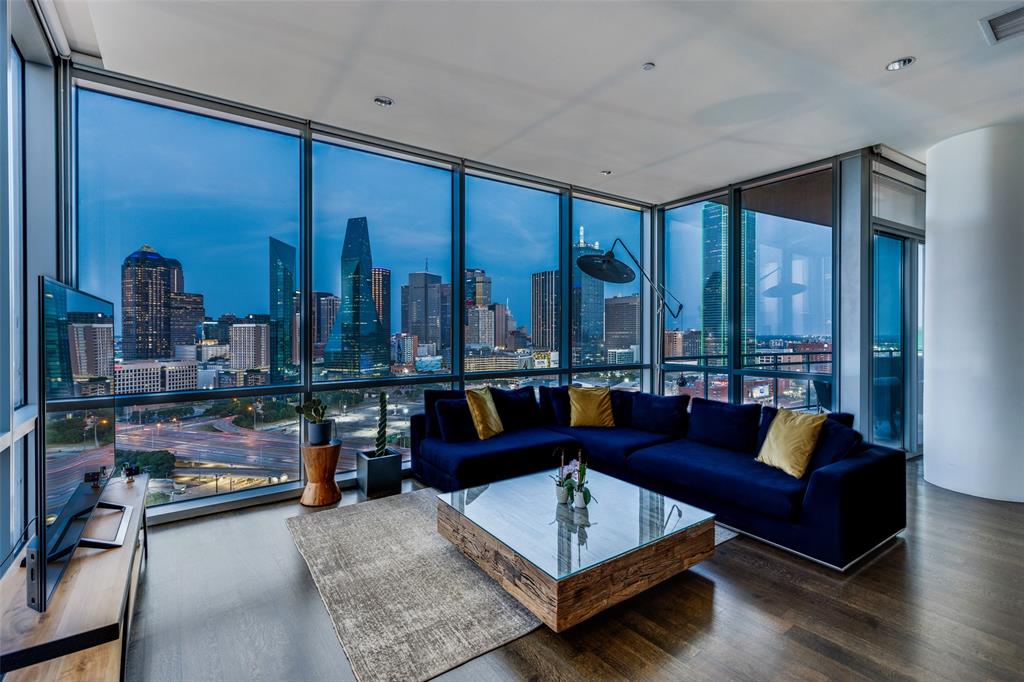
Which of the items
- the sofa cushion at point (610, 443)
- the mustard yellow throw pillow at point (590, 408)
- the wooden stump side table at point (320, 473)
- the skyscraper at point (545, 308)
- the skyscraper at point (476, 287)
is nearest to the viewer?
the wooden stump side table at point (320, 473)

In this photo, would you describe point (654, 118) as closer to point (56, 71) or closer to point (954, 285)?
point (954, 285)

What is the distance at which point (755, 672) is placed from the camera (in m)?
1.95

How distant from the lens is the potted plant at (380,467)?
13.1ft

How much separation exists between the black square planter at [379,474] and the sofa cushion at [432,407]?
0.38 metres

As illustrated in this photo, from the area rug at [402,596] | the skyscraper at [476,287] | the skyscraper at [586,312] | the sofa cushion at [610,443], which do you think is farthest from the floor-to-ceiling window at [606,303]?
the area rug at [402,596]

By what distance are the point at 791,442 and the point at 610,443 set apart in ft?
4.57

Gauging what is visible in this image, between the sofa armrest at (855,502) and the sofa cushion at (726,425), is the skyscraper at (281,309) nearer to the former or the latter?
the sofa cushion at (726,425)

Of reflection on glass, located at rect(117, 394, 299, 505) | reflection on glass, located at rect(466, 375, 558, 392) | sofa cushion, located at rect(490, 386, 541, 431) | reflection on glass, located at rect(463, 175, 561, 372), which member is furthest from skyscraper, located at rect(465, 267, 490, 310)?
reflection on glass, located at rect(117, 394, 299, 505)

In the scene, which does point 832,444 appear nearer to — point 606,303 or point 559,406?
point 559,406

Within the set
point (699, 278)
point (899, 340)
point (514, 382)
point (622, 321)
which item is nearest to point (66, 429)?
point (514, 382)

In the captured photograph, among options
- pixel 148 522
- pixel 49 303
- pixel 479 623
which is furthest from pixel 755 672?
pixel 148 522

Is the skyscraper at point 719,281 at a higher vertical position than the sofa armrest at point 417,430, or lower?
higher

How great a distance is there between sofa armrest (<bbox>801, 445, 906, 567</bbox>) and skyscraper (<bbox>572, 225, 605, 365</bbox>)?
308cm

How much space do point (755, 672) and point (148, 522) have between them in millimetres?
3764
